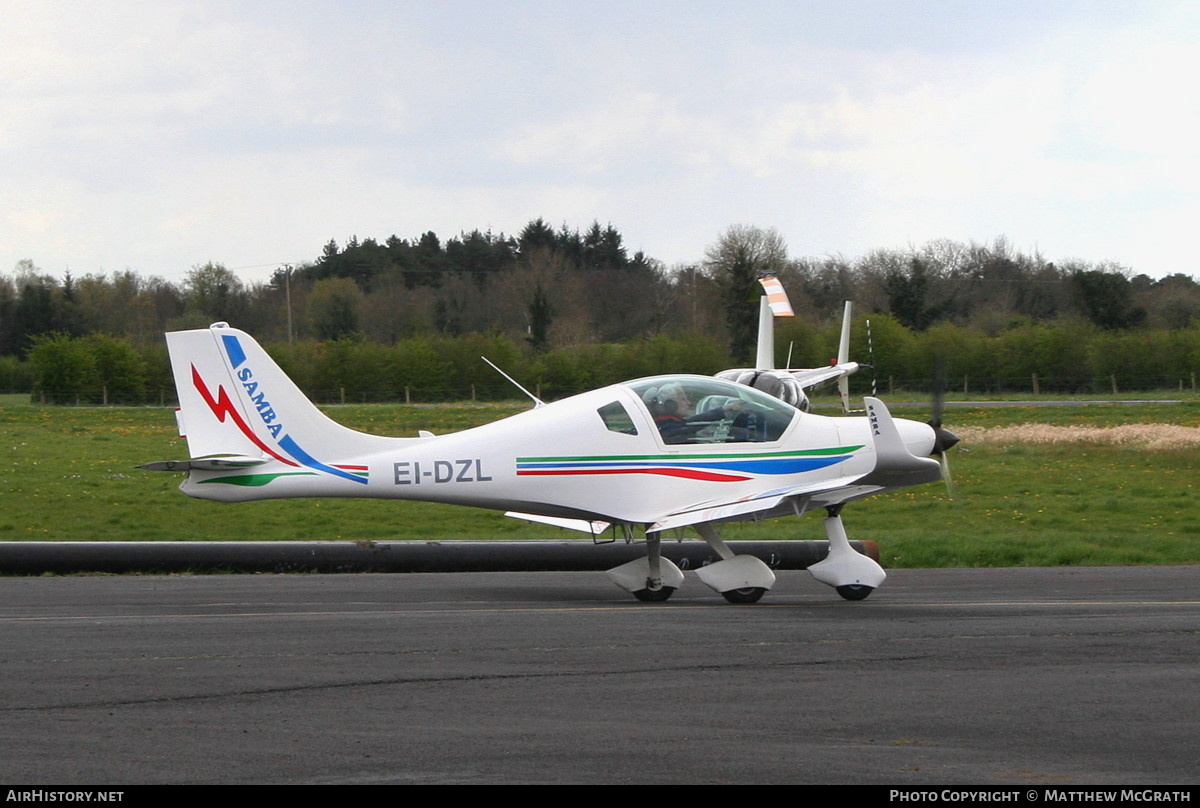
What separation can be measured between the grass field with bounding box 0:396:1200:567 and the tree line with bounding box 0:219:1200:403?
1473cm

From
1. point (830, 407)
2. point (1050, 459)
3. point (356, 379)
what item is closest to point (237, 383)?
point (1050, 459)

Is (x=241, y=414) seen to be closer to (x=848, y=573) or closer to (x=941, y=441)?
(x=848, y=573)

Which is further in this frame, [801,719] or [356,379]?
[356,379]

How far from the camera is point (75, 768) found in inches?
218

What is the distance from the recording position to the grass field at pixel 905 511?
62.8 ft

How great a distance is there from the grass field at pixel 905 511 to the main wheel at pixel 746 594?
5.96 meters

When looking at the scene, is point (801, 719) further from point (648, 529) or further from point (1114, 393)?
point (1114, 393)

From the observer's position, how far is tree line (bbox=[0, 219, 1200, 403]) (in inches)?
2253

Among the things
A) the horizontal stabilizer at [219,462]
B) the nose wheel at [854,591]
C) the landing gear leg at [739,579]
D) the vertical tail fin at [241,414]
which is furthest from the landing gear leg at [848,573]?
the horizontal stabilizer at [219,462]

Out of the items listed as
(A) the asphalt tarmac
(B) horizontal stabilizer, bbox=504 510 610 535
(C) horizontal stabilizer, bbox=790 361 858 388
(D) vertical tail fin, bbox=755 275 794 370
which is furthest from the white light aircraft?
(D) vertical tail fin, bbox=755 275 794 370

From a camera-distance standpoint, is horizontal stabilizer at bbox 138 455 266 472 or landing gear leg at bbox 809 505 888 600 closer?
horizontal stabilizer at bbox 138 455 266 472

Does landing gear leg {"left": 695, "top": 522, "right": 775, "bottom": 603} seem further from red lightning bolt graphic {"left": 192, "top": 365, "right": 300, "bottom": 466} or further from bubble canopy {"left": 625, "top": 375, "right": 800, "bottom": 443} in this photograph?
red lightning bolt graphic {"left": 192, "top": 365, "right": 300, "bottom": 466}

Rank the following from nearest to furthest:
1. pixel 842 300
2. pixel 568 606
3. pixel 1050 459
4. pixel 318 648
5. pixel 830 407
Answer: pixel 318 648
pixel 568 606
pixel 1050 459
pixel 830 407
pixel 842 300
